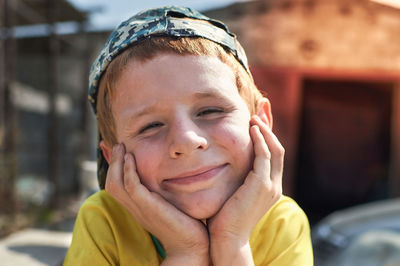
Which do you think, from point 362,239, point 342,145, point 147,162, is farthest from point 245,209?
point 342,145

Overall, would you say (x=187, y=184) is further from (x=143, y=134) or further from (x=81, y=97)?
(x=81, y=97)

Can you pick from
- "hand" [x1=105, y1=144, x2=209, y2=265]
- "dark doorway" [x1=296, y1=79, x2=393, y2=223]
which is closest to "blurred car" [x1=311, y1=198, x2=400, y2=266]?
"hand" [x1=105, y1=144, x2=209, y2=265]

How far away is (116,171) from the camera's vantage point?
1.32m

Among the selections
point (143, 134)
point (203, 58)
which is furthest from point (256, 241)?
point (203, 58)

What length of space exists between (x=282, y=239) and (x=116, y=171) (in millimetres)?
646

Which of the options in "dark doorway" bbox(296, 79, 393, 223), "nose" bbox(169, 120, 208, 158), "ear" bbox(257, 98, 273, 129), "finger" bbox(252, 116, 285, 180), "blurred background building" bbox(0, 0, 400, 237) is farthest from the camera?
"dark doorway" bbox(296, 79, 393, 223)

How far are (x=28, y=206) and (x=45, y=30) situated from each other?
3.30 metres

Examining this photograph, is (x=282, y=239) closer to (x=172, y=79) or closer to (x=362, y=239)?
(x=172, y=79)

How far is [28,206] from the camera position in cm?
691

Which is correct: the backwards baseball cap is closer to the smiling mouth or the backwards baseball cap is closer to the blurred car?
the smiling mouth

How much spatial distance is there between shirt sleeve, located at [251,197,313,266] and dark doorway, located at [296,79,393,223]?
7.26m

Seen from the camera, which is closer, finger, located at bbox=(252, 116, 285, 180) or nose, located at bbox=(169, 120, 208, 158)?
nose, located at bbox=(169, 120, 208, 158)

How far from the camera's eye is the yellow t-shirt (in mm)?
1359

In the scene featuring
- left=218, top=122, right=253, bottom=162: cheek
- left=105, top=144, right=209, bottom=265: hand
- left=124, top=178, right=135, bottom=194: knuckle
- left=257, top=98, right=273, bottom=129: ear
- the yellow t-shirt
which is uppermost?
left=257, top=98, right=273, bottom=129: ear
